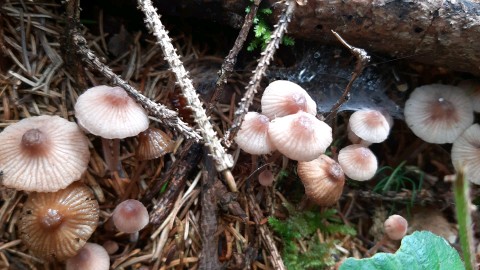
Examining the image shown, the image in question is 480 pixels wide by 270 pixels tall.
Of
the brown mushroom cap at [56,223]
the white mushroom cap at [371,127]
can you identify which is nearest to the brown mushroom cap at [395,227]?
the white mushroom cap at [371,127]

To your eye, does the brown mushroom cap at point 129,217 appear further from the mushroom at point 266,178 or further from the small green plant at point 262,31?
the small green plant at point 262,31

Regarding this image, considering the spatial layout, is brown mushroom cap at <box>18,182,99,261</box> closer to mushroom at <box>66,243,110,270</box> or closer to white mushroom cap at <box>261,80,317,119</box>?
mushroom at <box>66,243,110,270</box>

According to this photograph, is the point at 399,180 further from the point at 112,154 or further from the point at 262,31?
the point at 112,154

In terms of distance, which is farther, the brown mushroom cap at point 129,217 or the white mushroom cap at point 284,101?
the white mushroom cap at point 284,101

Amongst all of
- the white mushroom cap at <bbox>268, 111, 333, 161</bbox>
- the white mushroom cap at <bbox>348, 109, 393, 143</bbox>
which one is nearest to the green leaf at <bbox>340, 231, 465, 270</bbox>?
the white mushroom cap at <bbox>268, 111, 333, 161</bbox>

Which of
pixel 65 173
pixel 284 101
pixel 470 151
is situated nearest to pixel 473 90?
pixel 470 151

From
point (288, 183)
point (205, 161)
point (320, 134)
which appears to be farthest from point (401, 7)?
point (205, 161)

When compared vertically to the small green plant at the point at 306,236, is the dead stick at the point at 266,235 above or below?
above
